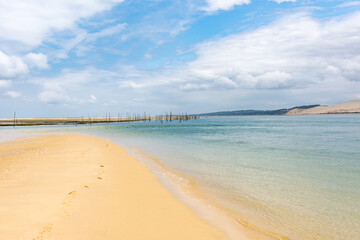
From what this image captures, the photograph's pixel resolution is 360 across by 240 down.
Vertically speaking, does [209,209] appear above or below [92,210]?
below

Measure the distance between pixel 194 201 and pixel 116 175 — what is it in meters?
4.42

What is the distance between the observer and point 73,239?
4.24 metres

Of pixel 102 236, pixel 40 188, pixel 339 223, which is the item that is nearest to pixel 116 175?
pixel 40 188

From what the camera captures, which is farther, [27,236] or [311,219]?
[311,219]

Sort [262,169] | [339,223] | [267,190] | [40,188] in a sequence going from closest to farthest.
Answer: [339,223]
[40,188]
[267,190]
[262,169]

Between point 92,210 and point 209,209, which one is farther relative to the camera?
point 209,209

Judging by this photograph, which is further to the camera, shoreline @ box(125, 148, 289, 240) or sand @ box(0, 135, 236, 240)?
shoreline @ box(125, 148, 289, 240)

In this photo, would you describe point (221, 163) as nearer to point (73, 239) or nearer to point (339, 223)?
point (339, 223)

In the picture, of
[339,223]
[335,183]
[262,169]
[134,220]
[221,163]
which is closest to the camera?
[134,220]

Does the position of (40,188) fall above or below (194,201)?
above

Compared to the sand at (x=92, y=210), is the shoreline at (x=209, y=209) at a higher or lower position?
lower

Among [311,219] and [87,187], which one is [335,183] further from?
[87,187]

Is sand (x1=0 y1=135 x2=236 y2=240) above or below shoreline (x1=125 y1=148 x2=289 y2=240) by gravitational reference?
above

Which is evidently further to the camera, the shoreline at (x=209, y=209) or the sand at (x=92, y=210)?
the shoreline at (x=209, y=209)
